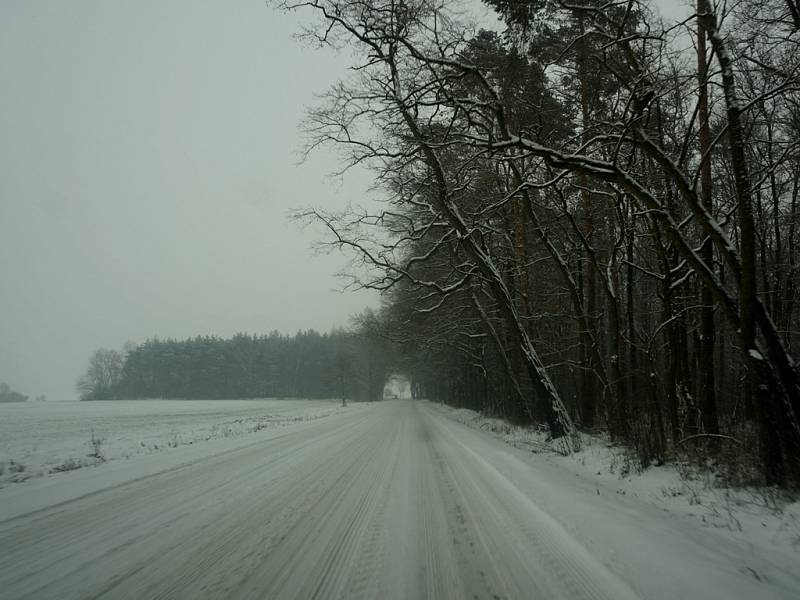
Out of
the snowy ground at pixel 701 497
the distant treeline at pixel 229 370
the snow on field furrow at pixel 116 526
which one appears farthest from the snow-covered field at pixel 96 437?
the distant treeline at pixel 229 370

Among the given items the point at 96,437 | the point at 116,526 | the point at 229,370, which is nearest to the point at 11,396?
the point at 229,370

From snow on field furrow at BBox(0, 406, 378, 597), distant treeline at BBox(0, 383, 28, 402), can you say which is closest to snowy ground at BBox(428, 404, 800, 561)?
snow on field furrow at BBox(0, 406, 378, 597)

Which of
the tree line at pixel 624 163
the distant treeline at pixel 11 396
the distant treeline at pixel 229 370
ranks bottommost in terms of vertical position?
the distant treeline at pixel 11 396

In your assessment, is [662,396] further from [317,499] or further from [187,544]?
[187,544]

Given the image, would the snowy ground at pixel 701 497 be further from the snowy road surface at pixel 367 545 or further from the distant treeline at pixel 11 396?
the distant treeline at pixel 11 396

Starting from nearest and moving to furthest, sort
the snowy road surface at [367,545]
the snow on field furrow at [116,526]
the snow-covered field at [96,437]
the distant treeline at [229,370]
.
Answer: the snowy road surface at [367,545] < the snow on field furrow at [116,526] < the snow-covered field at [96,437] < the distant treeline at [229,370]

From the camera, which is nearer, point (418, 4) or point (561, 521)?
point (561, 521)

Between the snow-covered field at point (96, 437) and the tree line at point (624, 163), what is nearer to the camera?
the tree line at point (624, 163)

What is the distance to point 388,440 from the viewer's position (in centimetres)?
1042

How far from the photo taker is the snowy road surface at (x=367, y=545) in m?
2.50

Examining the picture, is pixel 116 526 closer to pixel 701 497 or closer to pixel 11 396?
pixel 701 497

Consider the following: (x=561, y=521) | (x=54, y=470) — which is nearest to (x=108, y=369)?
(x=54, y=470)

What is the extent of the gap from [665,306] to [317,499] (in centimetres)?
751

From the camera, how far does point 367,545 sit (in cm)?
316
